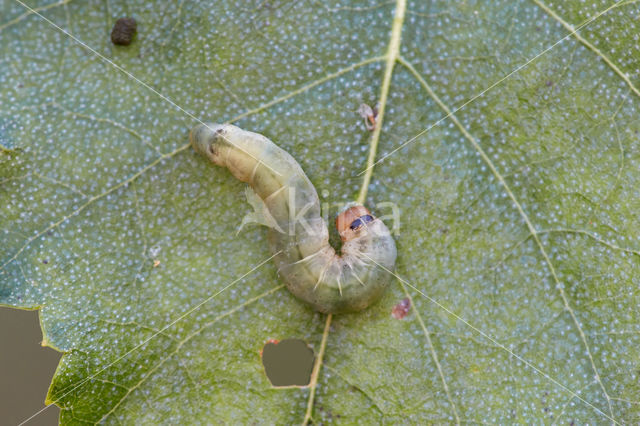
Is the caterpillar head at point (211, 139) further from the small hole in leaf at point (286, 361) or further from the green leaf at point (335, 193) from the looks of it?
the small hole in leaf at point (286, 361)

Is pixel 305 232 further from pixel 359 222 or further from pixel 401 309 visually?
pixel 401 309

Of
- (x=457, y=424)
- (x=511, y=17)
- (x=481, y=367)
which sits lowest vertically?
(x=457, y=424)

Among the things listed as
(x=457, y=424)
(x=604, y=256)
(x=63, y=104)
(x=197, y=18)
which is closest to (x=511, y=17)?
(x=604, y=256)

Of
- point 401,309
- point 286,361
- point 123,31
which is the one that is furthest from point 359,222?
point 123,31

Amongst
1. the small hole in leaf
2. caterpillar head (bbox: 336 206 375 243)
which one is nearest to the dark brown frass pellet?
caterpillar head (bbox: 336 206 375 243)

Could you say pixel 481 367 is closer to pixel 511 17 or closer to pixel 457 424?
pixel 457 424

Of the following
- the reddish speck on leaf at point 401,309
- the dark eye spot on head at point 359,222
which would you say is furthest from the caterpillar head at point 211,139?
the reddish speck on leaf at point 401,309

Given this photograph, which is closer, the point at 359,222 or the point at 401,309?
the point at 359,222

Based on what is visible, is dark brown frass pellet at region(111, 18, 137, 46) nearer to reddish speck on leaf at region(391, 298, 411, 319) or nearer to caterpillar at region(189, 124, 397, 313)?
caterpillar at region(189, 124, 397, 313)
